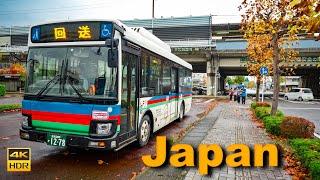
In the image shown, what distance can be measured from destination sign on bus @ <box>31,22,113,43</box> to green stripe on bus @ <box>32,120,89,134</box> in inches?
75.3

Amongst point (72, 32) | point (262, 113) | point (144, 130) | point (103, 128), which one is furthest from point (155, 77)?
point (262, 113)

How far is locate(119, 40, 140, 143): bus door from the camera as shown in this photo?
755 centimetres

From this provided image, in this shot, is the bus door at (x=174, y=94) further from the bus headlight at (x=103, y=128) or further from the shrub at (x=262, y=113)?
the bus headlight at (x=103, y=128)

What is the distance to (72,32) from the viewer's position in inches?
292

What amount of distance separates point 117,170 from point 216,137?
434 cm

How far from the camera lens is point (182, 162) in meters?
7.27

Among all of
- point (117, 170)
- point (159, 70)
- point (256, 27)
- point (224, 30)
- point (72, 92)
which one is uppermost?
point (224, 30)

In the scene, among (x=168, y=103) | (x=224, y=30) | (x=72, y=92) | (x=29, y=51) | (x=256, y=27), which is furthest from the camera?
(x=224, y=30)

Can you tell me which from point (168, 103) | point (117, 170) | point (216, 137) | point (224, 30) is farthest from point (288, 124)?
point (224, 30)

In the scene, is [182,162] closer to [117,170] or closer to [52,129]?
[117,170]

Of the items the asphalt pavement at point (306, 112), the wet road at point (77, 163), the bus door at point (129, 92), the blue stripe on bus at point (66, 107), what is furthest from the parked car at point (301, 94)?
the blue stripe on bus at point (66, 107)

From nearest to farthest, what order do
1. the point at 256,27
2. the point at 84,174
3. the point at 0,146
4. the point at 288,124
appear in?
the point at 84,174 → the point at 0,146 → the point at 288,124 → the point at 256,27

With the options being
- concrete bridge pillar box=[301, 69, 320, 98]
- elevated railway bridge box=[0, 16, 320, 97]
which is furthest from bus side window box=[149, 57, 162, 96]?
concrete bridge pillar box=[301, 69, 320, 98]

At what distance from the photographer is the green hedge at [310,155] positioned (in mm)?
5647
